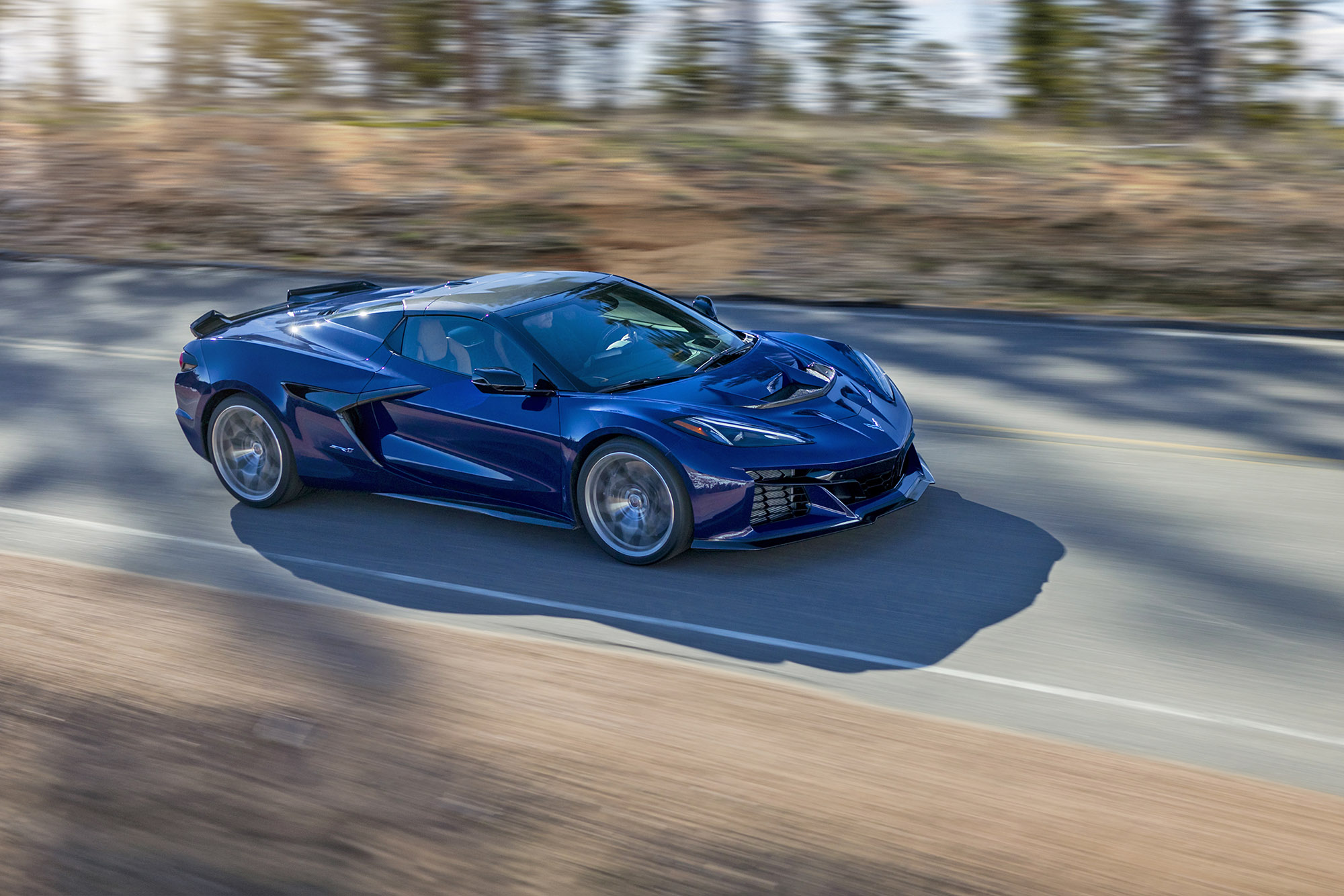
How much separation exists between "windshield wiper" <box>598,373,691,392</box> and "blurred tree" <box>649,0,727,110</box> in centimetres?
1746

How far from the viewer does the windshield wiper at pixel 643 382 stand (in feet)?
22.0

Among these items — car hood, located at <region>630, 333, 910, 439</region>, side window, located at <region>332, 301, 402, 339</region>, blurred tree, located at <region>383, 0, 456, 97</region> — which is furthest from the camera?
blurred tree, located at <region>383, 0, 456, 97</region>

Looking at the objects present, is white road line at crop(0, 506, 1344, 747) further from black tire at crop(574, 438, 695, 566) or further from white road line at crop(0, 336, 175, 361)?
white road line at crop(0, 336, 175, 361)

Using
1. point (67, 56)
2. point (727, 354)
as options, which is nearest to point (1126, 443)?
point (727, 354)

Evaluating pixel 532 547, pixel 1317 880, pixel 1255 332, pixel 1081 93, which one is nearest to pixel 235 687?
pixel 532 547

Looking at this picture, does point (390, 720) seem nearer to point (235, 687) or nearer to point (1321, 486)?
point (235, 687)

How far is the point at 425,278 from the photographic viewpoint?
1662cm

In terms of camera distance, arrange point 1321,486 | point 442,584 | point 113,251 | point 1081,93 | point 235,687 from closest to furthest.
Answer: point 235,687 → point 442,584 → point 1321,486 → point 113,251 → point 1081,93

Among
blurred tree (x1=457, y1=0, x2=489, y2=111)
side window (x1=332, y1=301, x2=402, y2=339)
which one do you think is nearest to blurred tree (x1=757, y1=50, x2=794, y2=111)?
blurred tree (x1=457, y1=0, x2=489, y2=111)

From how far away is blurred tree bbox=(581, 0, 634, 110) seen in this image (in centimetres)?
2362

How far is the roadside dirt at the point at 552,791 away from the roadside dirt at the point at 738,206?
9.36 m

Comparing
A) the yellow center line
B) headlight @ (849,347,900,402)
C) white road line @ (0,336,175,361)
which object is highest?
headlight @ (849,347,900,402)

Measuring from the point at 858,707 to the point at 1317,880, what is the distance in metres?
1.74

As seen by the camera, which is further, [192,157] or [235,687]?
[192,157]
